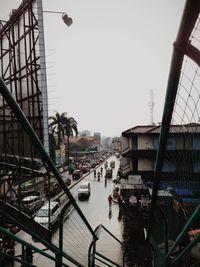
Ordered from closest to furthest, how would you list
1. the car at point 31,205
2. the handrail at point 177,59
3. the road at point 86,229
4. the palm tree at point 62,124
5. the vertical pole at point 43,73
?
the handrail at point 177,59 < the car at point 31,205 < the vertical pole at point 43,73 < the road at point 86,229 < the palm tree at point 62,124

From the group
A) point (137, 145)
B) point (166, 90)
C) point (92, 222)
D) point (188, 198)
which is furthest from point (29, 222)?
point (137, 145)

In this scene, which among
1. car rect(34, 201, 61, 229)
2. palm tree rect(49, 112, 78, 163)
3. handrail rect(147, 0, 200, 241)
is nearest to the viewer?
handrail rect(147, 0, 200, 241)

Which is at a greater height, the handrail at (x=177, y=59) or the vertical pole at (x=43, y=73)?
the vertical pole at (x=43, y=73)

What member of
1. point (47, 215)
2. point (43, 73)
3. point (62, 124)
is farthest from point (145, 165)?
point (62, 124)

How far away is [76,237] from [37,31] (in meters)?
11.8

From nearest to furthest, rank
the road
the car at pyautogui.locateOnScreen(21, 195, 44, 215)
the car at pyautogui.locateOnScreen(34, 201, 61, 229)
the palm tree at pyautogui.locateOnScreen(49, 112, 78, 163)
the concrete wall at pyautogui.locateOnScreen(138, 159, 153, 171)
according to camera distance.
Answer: the car at pyautogui.locateOnScreen(21, 195, 44, 215), the road, the car at pyautogui.locateOnScreen(34, 201, 61, 229), the concrete wall at pyautogui.locateOnScreen(138, 159, 153, 171), the palm tree at pyautogui.locateOnScreen(49, 112, 78, 163)

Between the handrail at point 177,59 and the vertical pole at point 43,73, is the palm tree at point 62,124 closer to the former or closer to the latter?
the vertical pole at point 43,73

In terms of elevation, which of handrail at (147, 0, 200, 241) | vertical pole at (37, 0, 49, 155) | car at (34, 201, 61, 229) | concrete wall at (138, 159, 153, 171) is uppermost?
vertical pole at (37, 0, 49, 155)

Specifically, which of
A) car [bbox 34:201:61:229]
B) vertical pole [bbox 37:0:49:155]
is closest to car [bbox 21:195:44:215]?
car [bbox 34:201:61:229]

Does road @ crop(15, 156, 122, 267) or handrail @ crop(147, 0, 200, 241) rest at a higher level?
handrail @ crop(147, 0, 200, 241)

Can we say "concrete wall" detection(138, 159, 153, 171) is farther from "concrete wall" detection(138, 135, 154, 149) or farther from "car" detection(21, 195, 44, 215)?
"car" detection(21, 195, 44, 215)

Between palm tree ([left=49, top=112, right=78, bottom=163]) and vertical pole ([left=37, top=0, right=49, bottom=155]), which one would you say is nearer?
vertical pole ([left=37, top=0, right=49, bottom=155])

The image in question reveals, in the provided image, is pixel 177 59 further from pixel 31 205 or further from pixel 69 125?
pixel 69 125

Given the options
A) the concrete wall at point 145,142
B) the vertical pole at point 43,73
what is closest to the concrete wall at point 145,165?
the concrete wall at point 145,142
